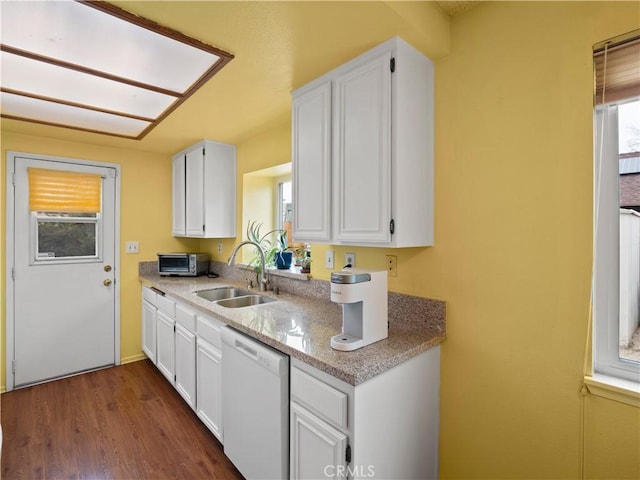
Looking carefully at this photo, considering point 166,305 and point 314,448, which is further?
point 166,305

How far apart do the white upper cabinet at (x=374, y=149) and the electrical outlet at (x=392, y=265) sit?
24 centimetres

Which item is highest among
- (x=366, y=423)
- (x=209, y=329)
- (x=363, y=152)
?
(x=363, y=152)

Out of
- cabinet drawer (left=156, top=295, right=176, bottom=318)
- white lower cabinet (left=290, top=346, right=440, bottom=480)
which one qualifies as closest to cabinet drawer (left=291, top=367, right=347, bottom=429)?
white lower cabinet (left=290, top=346, right=440, bottom=480)

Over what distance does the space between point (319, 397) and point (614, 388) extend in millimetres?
1016

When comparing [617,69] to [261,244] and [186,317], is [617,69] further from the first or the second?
[186,317]

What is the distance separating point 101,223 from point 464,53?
3277 millimetres

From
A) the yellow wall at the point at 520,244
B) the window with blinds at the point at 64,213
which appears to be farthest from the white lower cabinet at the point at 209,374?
the window with blinds at the point at 64,213

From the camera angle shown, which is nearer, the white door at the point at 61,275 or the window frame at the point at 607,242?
the window frame at the point at 607,242

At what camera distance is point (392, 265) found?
5.85ft

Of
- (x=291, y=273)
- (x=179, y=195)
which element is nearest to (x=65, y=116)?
(x=179, y=195)

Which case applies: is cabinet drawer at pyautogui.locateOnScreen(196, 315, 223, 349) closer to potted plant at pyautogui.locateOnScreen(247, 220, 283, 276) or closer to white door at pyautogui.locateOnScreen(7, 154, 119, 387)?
potted plant at pyautogui.locateOnScreen(247, 220, 283, 276)

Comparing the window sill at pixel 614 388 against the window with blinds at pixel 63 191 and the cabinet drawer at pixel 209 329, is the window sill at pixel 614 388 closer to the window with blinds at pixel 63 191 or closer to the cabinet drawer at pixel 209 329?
the cabinet drawer at pixel 209 329

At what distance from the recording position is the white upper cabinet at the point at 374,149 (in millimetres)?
1433

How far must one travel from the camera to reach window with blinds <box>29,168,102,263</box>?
2.84m
